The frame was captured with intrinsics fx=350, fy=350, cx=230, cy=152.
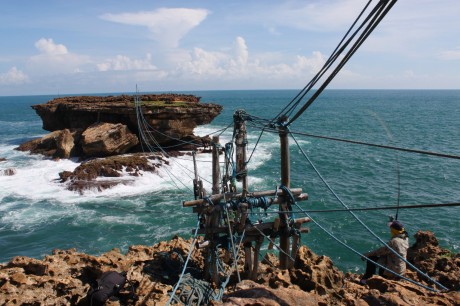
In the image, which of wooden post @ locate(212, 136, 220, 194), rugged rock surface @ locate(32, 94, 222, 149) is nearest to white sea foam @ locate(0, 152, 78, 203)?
rugged rock surface @ locate(32, 94, 222, 149)

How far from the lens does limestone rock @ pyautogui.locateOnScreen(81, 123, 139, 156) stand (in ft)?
114

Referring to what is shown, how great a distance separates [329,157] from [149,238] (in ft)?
90.4

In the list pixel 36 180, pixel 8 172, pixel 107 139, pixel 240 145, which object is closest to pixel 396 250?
pixel 240 145

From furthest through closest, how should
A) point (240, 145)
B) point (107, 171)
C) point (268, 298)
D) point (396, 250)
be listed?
1. point (107, 171)
2. point (240, 145)
3. point (396, 250)
4. point (268, 298)

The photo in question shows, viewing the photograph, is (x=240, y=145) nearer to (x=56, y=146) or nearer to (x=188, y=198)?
(x=188, y=198)

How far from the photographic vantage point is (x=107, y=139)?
35.1 metres

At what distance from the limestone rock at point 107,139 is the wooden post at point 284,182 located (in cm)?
2889

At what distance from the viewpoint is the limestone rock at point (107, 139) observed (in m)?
34.8

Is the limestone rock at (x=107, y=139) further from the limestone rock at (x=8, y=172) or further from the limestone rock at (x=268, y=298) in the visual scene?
the limestone rock at (x=268, y=298)

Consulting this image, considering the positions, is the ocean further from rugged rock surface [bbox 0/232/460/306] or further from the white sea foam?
rugged rock surface [bbox 0/232/460/306]

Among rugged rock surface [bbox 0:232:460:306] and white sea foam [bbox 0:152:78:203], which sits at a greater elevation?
rugged rock surface [bbox 0:232:460:306]

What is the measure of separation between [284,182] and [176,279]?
4.57 m

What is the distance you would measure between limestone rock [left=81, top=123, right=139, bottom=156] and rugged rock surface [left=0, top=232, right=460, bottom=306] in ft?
73.8

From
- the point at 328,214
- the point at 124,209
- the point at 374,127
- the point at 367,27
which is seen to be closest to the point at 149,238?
the point at 124,209
